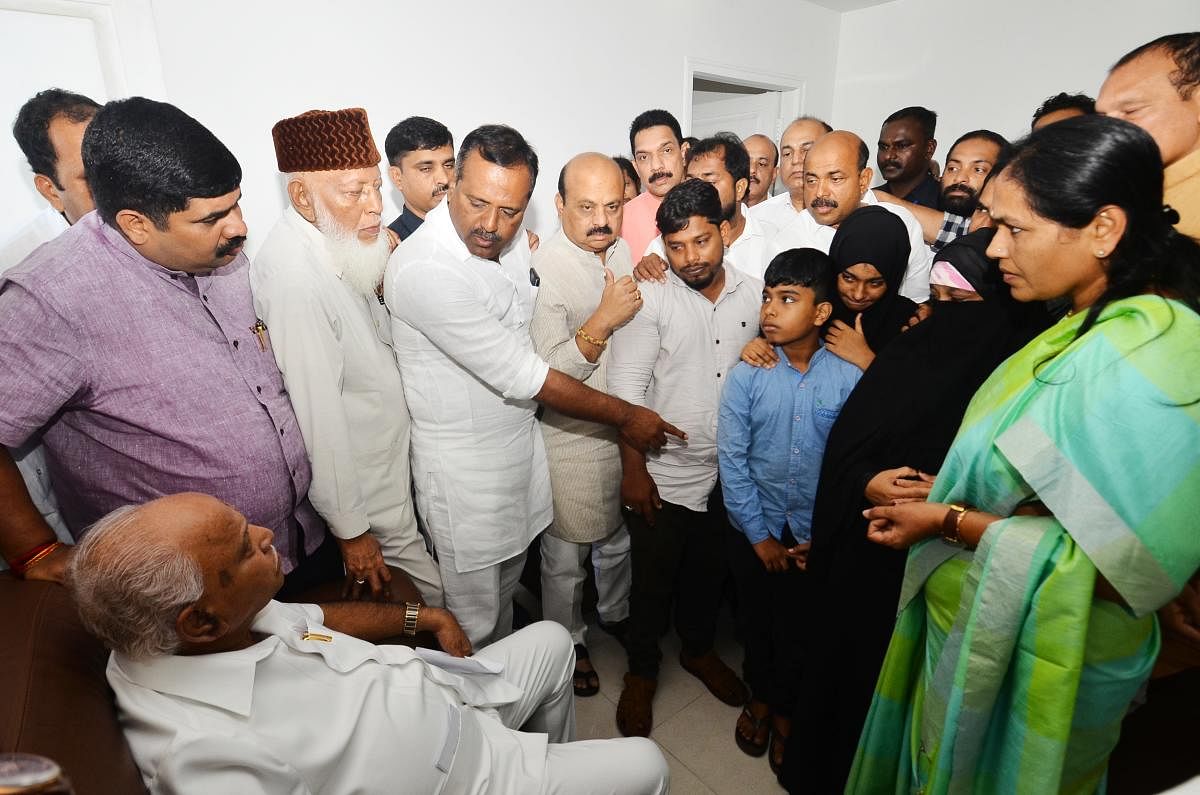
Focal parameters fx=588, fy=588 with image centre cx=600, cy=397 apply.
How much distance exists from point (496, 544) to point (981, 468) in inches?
55.9

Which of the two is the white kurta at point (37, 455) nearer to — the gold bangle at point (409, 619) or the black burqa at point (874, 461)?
the gold bangle at point (409, 619)

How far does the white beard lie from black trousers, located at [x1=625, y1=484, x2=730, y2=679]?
1226mm

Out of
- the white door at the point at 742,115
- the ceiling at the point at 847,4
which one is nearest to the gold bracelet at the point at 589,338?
the white door at the point at 742,115

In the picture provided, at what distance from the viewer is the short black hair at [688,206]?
1.97 meters

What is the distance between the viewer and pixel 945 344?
1.59 meters

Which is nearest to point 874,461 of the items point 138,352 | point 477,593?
point 477,593

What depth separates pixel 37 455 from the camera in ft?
5.45

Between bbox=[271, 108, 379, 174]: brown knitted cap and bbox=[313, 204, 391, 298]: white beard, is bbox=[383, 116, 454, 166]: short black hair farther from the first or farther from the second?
bbox=[313, 204, 391, 298]: white beard

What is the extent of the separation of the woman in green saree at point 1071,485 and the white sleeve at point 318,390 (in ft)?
4.87

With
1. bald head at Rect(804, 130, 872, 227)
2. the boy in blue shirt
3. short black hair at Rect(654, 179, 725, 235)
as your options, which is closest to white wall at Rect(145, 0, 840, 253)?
bald head at Rect(804, 130, 872, 227)

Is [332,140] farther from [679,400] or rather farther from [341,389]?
[679,400]

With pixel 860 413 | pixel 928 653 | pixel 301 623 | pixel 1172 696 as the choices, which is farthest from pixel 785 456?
pixel 301 623

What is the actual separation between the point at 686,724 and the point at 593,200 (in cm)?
200

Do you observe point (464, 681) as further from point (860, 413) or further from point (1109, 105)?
point (1109, 105)
